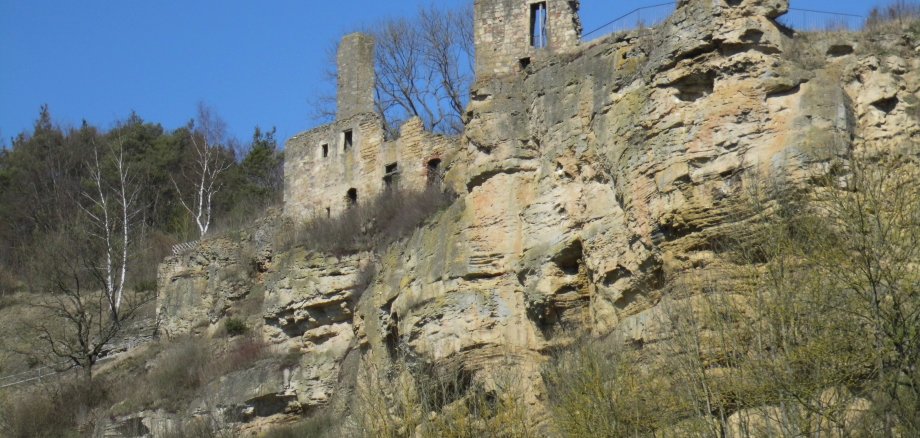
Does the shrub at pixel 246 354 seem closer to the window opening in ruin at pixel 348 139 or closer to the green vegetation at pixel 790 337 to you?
the window opening in ruin at pixel 348 139

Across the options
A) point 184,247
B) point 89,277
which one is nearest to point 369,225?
point 184,247

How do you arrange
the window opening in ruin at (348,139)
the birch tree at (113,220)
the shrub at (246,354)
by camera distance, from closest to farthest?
the shrub at (246,354)
the window opening in ruin at (348,139)
the birch tree at (113,220)

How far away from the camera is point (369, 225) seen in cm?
3394

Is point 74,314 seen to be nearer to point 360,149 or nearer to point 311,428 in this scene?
point 360,149

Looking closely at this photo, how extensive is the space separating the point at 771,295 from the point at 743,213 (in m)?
1.84

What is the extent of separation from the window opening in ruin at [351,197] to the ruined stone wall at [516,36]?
7.81m

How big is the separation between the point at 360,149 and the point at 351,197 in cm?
122

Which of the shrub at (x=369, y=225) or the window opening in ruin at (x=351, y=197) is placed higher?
the window opening in ruin at (x=351, y=197)

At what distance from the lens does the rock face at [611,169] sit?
22.8m

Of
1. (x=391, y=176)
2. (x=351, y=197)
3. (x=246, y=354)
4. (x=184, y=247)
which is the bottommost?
(x=246, y=354)

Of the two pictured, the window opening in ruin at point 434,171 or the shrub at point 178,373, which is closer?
the window opening in ruin at point 434,171

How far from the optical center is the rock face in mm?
22781

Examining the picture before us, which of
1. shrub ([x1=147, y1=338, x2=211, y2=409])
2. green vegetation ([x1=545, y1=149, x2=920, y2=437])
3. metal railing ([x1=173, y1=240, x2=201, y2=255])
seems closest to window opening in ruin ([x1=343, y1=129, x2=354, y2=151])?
metal railing ([x1=173, y1=240, x2=201, y2=255])

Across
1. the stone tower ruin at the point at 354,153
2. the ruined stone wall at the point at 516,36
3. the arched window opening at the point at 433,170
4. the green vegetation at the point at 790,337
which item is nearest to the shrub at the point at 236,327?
the stone tower ruin at the point at 354,153
